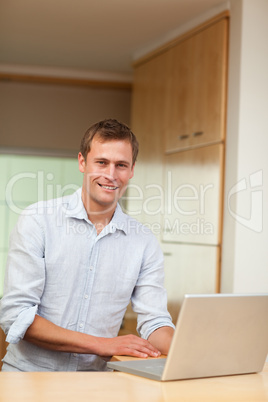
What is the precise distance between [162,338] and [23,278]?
1.69 feet

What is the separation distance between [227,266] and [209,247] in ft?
0.90

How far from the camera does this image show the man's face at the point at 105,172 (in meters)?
2.19

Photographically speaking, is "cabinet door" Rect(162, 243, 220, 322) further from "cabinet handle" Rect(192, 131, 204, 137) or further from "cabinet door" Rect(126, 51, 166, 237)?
"cabinet handle" Rect(192, 131, 204, 137)

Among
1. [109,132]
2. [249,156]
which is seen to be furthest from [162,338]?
[249,156]

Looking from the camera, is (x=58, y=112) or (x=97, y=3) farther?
(x=58, y=112)

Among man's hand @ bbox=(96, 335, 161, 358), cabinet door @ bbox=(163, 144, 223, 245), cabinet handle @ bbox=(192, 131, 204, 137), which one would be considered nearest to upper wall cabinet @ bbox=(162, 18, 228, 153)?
cabinet handle @ bbox=(192, 131, 204, 137)

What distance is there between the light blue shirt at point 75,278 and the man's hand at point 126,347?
19cm

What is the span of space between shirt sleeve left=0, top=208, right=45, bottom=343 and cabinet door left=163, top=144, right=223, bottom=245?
2.28 meters

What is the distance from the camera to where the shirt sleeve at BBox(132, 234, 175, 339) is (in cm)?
211

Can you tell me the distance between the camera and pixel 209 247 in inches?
167

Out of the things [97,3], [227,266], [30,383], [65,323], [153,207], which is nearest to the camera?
[30,383]

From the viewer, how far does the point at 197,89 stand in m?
4.49

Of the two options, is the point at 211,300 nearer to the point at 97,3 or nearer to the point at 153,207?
the point at 97,3

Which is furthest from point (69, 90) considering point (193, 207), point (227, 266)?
point (227, 266)
